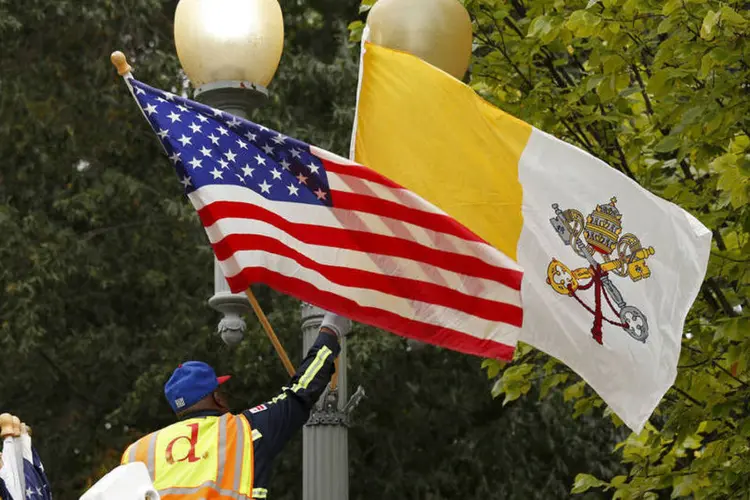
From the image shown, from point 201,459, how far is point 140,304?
44.2 ft

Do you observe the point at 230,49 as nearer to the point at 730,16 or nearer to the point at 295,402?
the point at 295,402

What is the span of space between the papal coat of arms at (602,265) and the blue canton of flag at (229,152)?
1304 mm

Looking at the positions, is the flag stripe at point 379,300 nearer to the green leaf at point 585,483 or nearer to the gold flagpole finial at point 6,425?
the gold flagpole finial at point 6,425

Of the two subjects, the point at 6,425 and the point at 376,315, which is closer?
the point at 6,425

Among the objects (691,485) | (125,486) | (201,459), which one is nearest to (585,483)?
(691,485)

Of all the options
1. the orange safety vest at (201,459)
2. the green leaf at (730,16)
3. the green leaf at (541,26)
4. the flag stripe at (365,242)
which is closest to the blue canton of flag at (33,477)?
the orange safety vest at (201,459)

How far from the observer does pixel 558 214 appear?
8.27m

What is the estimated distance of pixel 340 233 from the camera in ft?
25.0

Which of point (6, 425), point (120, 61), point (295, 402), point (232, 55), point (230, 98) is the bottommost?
point (6, 425)

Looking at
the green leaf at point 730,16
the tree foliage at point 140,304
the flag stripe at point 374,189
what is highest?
the green leaf at point 730,16

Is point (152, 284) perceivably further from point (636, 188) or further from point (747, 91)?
point (636, 188)

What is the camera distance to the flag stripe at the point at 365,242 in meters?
7.46

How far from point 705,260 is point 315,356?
2599mm

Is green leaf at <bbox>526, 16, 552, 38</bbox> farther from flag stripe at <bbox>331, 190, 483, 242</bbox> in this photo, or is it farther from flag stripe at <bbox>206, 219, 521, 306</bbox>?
flag stripe at <bbox>206, 219, 521, 306</bbox>
